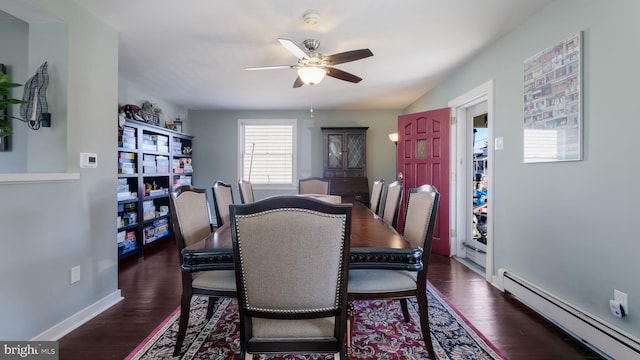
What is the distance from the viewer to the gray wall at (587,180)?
1.54 metres

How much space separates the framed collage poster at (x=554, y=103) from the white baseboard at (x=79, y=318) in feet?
11.7

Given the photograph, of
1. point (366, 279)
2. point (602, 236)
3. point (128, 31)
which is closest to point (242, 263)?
point (366, 279)

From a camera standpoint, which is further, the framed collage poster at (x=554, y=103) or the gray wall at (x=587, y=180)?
the framed collage poster at (x=554, y=103)

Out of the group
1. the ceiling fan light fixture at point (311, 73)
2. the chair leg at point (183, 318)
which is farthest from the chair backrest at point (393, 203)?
the chair leg at point (183, 318)

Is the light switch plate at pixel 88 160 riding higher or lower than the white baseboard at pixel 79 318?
higher

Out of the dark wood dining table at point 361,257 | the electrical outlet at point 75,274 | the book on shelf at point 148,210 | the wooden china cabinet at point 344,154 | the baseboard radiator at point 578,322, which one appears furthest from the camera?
the wooden china cabinet at point 344,154

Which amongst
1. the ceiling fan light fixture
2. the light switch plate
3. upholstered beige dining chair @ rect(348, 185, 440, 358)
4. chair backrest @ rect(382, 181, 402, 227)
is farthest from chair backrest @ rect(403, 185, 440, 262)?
the light switch plate

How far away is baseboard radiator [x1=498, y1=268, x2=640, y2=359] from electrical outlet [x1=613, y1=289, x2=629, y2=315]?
13 cm

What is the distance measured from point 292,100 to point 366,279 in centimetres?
376

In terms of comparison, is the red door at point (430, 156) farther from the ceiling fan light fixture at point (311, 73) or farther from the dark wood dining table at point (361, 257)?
the dark wood dining table at point (361, 257)

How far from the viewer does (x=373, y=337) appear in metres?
1.87

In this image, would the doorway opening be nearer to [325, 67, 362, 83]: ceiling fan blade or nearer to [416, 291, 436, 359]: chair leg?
[325, 67, 362, 83]: ceiling fan blade

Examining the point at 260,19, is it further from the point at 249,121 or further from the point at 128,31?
the point at 249,121

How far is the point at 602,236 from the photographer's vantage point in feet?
5.55
